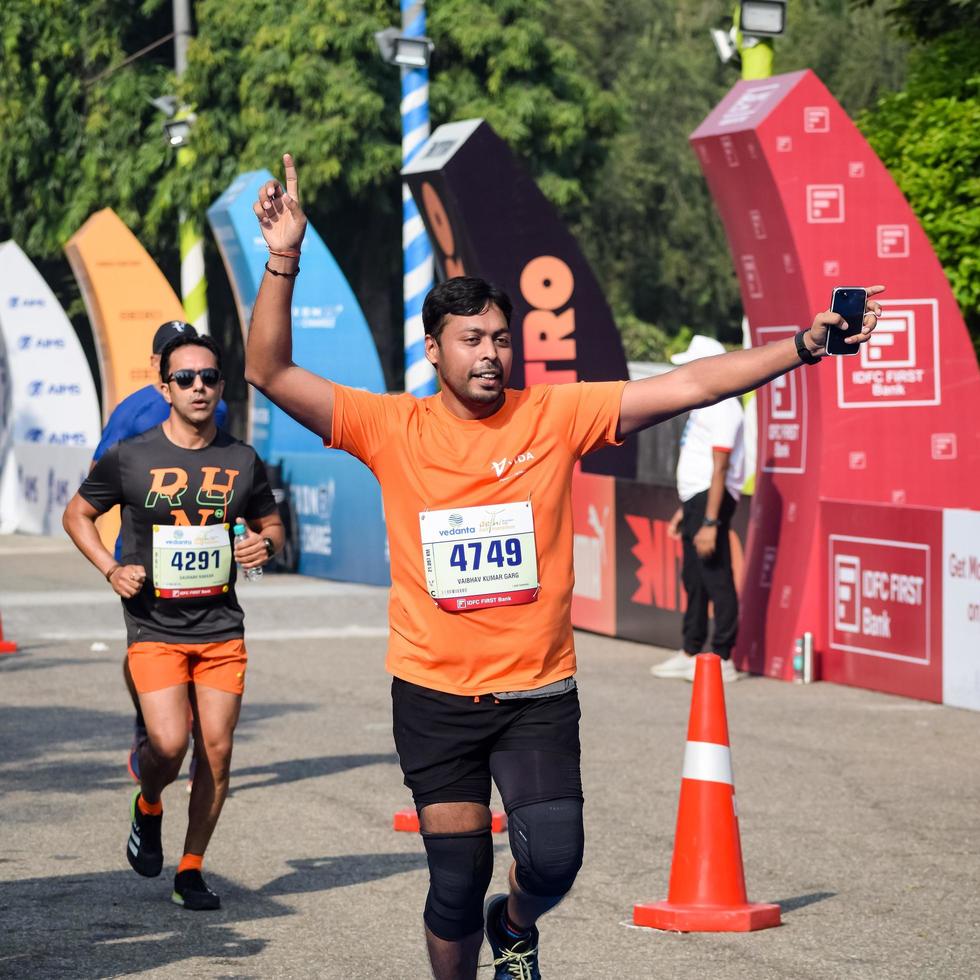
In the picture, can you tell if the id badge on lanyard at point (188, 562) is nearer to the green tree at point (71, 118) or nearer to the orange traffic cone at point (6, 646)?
the orange traffic cone at point (6, 646)

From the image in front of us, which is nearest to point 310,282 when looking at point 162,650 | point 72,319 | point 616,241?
point 162,650

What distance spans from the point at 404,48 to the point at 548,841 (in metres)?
14.5

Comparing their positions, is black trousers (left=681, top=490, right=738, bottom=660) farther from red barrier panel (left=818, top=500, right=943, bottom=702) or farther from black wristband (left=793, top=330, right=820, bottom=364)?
black wristband (left=793, top=330, right=820, bottom=364)

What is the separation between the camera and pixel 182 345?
22.6 feet

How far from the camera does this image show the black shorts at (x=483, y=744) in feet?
15.8

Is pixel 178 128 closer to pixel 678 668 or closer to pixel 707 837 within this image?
pixel 678 668

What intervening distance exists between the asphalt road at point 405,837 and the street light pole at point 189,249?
15.0 metres

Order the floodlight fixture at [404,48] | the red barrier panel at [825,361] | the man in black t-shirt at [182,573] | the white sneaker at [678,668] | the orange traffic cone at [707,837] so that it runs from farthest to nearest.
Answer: the floodlight fixture at [404,48], the white sneaker at [678,668], the red barrier panel at [825,361], the man in black t-shirt at [182,573], the orange traffic cone at [707,837]

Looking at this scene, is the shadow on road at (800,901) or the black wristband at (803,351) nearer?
the black wristband at (803,351)

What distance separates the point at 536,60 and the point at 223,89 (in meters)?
5.21

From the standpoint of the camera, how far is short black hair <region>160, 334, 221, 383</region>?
22.5 feet

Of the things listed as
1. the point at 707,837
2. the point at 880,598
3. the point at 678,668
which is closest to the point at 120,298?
the point at 678,668

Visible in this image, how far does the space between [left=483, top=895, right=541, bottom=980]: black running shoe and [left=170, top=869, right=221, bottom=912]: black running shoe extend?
1645mm

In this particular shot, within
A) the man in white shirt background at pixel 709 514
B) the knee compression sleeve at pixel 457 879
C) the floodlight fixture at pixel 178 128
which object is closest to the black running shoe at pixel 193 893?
the knee compression sleeve at pixel 457 879
